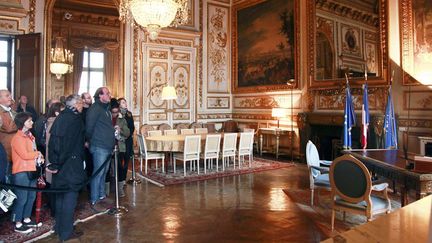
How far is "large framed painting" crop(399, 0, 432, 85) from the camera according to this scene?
21.9 feet

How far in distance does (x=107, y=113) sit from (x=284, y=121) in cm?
652

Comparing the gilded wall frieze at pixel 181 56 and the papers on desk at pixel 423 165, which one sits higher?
the gilded wall frieze at pixel 181 56

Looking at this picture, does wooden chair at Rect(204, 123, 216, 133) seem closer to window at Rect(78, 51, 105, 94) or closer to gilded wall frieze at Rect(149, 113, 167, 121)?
gilded wall frieze at Rect(149, 113, 167, 121)

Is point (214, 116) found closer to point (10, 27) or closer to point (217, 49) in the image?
point (217, 49)

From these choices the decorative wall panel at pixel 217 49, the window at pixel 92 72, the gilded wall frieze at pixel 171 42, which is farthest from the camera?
the window at pixel 92 72

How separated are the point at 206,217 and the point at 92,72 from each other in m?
10.9

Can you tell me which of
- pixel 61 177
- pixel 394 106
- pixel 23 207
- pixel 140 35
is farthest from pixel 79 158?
pixel 140 35

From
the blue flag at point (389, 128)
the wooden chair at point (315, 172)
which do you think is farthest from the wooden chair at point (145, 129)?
the blue flag at point (389, 128)

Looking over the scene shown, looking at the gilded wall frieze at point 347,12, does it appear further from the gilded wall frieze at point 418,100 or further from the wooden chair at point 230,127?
the wooden chair at point 230,127

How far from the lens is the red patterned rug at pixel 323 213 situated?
4.17 meters

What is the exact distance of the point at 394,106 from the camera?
734 cm

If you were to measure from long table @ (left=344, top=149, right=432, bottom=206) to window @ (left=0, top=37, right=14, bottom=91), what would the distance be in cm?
986

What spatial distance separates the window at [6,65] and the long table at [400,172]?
32.4 feet

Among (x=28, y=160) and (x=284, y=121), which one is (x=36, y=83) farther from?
(x=284, y=121)
